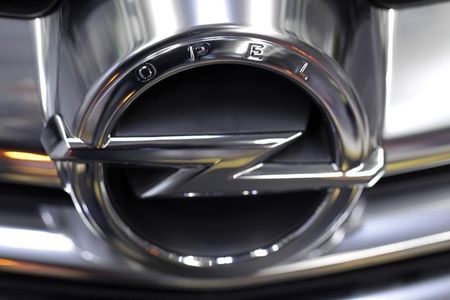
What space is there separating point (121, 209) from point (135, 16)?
16 centimetres

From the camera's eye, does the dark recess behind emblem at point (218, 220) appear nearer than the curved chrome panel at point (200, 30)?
No

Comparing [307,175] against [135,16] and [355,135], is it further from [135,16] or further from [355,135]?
[135,16]

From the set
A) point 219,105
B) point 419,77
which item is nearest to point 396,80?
point 419,77

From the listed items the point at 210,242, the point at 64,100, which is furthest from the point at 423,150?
the point at 64,100

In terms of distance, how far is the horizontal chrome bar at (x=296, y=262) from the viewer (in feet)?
2.02

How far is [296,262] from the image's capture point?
0.62m

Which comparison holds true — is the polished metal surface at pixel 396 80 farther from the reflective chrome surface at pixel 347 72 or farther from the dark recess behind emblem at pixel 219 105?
the dark recess behind emblem at pixel 219 105

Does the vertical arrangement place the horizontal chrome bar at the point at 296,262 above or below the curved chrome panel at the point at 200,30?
below

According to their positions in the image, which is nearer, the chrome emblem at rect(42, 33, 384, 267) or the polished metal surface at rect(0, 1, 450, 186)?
the chrome emblem at rect(42, 33, 384, 267)

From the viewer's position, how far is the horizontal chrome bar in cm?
62

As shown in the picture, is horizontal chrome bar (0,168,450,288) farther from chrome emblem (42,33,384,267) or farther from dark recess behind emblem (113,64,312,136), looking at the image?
dark recess behind emblem (113,64,312,136)

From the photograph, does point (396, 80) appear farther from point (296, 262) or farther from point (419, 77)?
point (296, 262)

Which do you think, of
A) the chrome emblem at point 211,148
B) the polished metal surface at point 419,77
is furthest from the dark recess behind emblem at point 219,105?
the polished metal surface at point 419,77

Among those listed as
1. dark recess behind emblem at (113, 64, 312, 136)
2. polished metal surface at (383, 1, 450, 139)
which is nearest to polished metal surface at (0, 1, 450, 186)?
polished metal surface at (383, 1, 450, 139)
